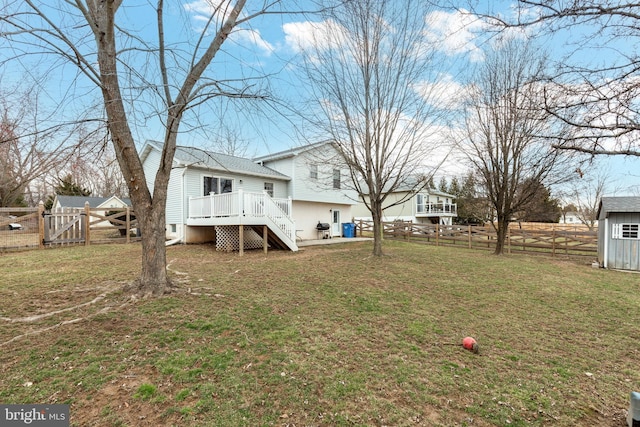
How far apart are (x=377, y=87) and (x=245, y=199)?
5833 millimetres

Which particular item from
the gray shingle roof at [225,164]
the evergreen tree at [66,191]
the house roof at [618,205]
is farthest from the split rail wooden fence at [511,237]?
the evergreen tree at [66,191]

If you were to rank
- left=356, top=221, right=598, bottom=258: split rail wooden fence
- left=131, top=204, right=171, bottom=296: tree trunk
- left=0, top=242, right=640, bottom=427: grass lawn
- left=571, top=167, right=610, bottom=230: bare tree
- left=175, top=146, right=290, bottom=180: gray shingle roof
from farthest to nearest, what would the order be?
left=571, top=167, right=610, bottom=230: bare tree, left=356, top=221, right=598, bottom=258: split rail wooden fence, left=175, top=146, right=290, bottom=180: gray shingle roof, left=131, top=204, right=171, bottom=296: tree trunk, left=0, top=242, right=640, bottom=427: grass lawn

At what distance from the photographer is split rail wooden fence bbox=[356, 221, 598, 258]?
13539 millimetres

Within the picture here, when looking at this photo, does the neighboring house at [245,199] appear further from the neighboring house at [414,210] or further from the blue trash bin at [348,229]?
the neighboring house at [414,210]

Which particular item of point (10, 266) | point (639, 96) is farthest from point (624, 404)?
point (10, 266)

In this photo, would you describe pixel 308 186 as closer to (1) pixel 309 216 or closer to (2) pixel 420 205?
(1) pixel 309 216

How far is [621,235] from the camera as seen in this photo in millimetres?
10227

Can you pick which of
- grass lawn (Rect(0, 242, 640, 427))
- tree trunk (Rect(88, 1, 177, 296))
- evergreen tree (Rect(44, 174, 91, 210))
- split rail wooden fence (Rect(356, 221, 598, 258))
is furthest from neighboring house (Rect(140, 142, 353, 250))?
evergreen tree (Rect(44, 174, 91, 210))

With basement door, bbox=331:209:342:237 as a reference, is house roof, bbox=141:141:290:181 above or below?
above

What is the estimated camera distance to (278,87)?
4.35 meters

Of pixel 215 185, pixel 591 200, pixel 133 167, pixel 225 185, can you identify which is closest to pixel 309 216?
pixel 225 185

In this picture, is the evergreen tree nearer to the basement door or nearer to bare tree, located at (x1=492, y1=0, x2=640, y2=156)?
the basement door

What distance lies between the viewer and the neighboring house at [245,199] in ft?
34.6

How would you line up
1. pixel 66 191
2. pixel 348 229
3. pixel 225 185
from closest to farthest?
pixel 225 185
pixel 348 229
pixel 66 191
